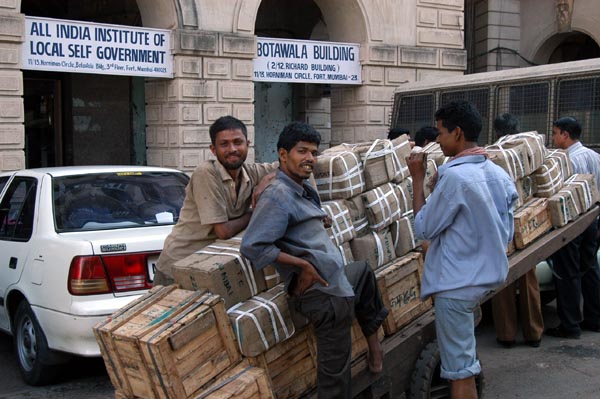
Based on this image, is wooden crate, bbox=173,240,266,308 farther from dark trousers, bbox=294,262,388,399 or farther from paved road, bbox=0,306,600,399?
paved road, bbox=0,306,600,399

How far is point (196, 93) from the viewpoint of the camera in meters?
12.1

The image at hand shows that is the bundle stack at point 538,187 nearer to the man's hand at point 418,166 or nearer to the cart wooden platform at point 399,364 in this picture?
the cart wooden platform at point 399,364

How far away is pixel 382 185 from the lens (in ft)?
15.1

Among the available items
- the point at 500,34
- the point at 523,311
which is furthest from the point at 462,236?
the point at 500,34

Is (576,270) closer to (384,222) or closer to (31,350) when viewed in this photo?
(384,222)

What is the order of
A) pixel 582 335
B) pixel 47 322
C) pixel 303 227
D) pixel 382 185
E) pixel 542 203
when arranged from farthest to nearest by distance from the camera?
pixel 582 335
pixel 542 203
pixel 47 322
pixel 382 185
pixel 303 227

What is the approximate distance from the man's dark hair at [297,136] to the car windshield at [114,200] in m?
2.27

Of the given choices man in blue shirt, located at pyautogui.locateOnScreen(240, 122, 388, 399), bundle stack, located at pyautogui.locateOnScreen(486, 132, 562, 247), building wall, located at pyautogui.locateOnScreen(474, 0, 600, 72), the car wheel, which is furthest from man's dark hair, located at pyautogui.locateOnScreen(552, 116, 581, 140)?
building wall, located at pyautogui.locateOnScreen(474, 0, 600, 72)

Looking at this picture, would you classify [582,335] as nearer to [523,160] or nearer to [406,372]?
[523,160]

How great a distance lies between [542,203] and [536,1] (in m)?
14.1

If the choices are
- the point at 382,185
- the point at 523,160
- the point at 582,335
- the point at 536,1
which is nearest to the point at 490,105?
the point at 582,335

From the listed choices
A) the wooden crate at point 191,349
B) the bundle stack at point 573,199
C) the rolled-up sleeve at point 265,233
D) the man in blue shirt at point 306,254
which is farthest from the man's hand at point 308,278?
the bundle stack at point 573,199

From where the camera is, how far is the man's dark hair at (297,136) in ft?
11.9

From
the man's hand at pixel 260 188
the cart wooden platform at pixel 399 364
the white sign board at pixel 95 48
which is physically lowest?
the cart wooden platform at pixel 399 364
